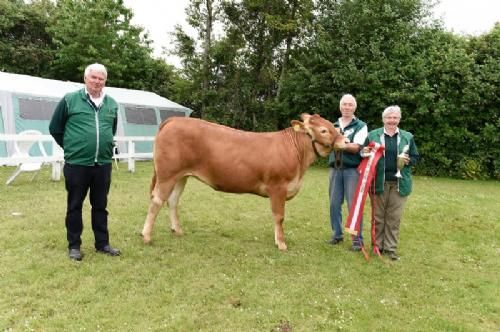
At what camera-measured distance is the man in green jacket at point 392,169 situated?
547 centimetres

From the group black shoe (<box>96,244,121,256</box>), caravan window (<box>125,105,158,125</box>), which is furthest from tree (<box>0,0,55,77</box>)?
black shoe (<box>96,244,121,256</box>)

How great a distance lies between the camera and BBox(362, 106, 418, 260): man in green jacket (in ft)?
17.9

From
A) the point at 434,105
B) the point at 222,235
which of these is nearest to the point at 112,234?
the point at 222,235

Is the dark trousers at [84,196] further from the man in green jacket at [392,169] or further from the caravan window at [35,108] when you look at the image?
the caravan window at [35,108]

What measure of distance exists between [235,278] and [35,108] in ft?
39.9

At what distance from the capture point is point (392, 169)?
18.1ft

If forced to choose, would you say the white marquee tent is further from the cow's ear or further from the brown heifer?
the cow's ear

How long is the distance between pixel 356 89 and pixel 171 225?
12052mm

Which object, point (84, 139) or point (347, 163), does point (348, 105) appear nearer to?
point (347, 163)

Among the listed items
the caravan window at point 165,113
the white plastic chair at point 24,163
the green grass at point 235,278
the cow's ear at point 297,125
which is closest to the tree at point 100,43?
the caravan window at point 165,113

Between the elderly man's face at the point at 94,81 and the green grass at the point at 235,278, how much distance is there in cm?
186

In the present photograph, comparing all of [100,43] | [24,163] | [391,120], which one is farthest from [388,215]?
[100,43]

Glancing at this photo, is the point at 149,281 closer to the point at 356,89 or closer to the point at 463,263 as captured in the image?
the point at 463,263

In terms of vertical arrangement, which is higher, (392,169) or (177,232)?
(392,169)
